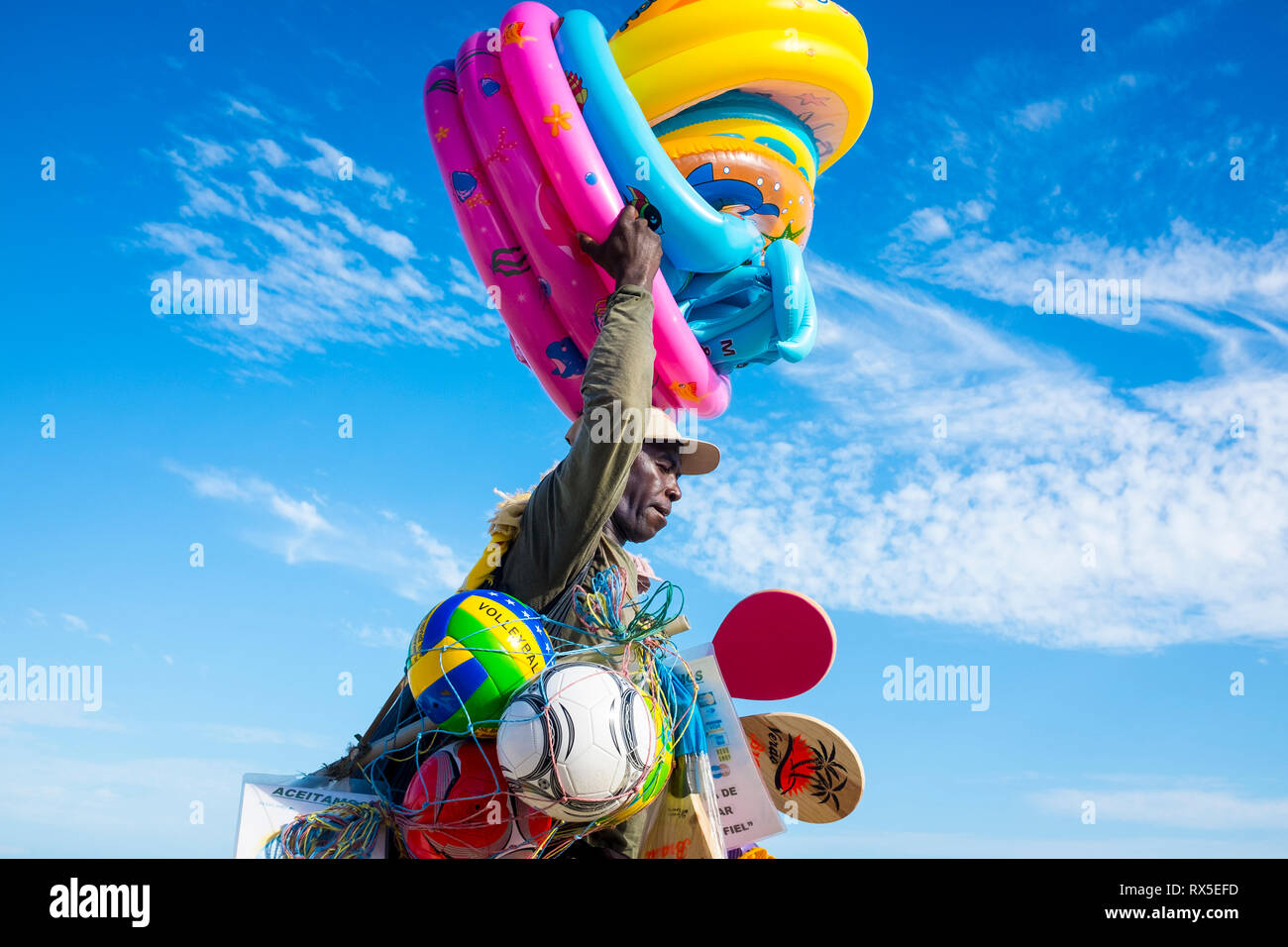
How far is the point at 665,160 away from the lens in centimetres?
408

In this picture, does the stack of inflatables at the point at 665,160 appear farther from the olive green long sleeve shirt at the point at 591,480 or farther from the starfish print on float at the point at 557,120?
the olive green long sleeve shirt at the point at 591,480

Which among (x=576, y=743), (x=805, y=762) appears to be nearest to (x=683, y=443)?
(x=805, y=762)

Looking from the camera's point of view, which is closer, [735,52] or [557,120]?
[557,120]

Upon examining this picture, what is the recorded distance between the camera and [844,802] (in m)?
3.67

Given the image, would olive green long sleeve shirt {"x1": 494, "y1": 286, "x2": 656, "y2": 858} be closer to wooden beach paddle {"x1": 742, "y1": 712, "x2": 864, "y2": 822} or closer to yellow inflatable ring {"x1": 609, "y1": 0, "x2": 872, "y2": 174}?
wooden beach paddle {"x1": 742, "y1": 712, "x2": 864, "y2": 822}

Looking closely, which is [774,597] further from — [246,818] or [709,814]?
[246,818]

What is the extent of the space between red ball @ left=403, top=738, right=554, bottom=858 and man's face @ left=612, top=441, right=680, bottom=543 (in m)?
1.19

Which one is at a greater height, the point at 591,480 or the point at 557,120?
the point at 557,120

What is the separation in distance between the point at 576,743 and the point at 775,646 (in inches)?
41.0

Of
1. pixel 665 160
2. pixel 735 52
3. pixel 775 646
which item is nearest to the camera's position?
pixel 775 646

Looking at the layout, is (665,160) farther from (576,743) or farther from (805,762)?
(576,743)

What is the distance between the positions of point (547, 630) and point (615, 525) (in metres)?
0.58

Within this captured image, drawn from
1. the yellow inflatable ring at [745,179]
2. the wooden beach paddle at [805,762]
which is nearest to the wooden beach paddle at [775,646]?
the wooden beach paddle at [805,762]

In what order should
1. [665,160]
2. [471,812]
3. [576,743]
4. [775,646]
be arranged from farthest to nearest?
[665,160] → [775,646] → [471,812] → [576,743]
